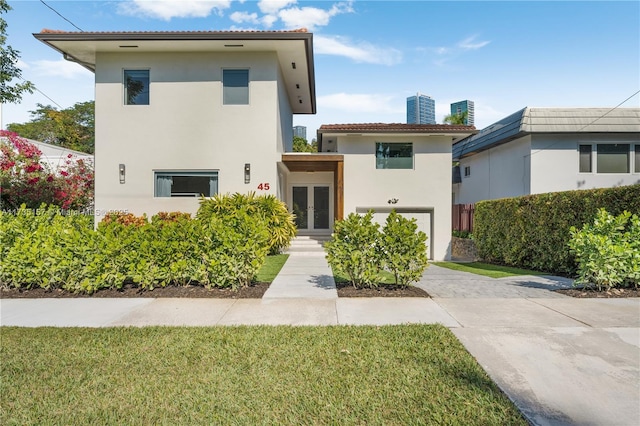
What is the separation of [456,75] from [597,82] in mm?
4793

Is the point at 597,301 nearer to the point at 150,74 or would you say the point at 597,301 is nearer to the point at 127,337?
the point at 127,337

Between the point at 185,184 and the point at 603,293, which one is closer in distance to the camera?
the point at 603,293

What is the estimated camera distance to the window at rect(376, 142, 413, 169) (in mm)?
13961

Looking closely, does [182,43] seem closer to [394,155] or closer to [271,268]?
[271,268]

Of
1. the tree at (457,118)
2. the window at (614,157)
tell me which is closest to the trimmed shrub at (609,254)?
the window at (614,157)

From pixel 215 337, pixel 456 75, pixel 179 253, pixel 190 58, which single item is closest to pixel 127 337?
pixel 215 337

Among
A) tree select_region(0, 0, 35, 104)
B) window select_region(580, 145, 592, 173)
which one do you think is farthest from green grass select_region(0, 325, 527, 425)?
window select_region(580, 145, 592, 173)

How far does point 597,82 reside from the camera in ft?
39.2

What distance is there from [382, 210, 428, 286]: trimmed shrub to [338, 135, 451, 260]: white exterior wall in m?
7.52

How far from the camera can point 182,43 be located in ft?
37.3

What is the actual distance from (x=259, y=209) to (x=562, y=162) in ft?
41.4

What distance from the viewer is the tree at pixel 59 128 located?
1342 inches

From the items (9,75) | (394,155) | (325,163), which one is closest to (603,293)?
(394,155)

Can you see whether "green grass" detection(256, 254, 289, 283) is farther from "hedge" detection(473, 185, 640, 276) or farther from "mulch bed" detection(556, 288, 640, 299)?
"hedge" detection(473, 185, 640, 276)
